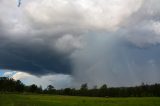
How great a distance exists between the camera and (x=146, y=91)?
197875 mm

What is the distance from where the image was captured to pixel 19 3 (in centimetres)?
1137

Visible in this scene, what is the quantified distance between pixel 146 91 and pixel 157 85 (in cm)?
812

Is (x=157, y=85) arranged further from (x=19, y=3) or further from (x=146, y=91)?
(x=19, y=3)

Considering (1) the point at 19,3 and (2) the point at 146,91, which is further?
(2) the point at 146,91

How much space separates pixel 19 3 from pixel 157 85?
194829 mm

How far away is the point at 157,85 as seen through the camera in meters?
198

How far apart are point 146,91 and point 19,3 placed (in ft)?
636

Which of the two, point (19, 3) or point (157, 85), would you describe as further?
point (157, 85)

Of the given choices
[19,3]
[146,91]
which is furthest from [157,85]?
[19,3]
